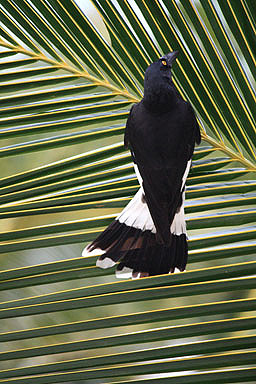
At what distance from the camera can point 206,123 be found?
1.32 metres

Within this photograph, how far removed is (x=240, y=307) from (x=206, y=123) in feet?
1.52

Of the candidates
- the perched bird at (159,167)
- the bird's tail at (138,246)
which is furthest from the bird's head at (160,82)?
the bird's tail at (138,246)

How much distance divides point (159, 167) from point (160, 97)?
183 mm

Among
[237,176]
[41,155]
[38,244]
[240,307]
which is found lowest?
[240,307]

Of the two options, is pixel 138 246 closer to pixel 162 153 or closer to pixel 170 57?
pixel 162 153

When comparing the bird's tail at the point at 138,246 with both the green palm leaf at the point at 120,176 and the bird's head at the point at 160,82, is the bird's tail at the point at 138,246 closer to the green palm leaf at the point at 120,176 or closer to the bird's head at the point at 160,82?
the green palm leaf at the point at 120,176

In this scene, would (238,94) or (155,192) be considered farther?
(155,192)

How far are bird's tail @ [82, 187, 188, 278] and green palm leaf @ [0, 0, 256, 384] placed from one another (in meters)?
0.05

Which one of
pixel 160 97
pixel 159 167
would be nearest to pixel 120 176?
pixel 159 167

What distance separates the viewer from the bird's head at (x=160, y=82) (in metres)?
1.26

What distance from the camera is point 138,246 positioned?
1534mm

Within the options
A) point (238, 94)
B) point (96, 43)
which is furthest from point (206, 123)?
point (96, 43)

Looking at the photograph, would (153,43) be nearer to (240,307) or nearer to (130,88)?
(130,88)

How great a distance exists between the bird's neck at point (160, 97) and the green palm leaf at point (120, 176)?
0.18 ft
